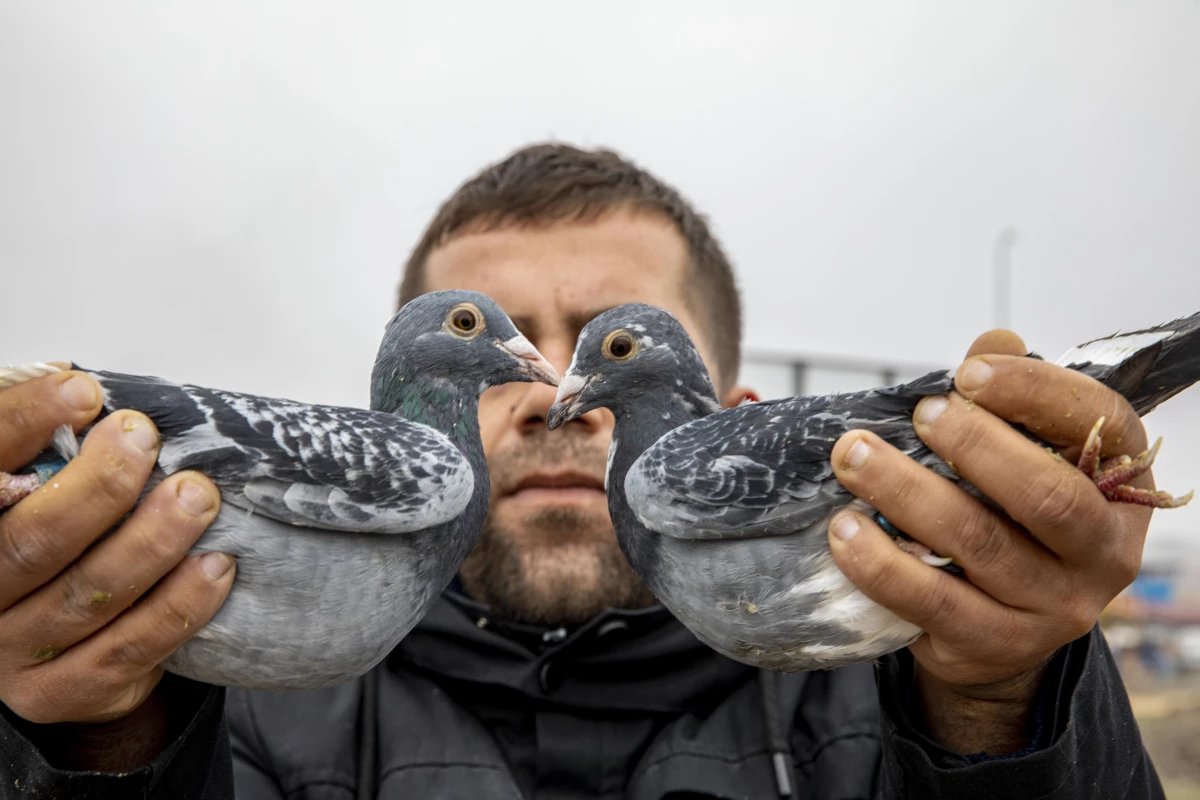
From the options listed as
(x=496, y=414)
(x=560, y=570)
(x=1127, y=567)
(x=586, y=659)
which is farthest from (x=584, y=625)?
(x=1127, y=567)

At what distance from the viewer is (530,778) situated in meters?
2.86

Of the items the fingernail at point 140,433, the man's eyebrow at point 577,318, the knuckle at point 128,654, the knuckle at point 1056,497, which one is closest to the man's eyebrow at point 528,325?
the man's eyebrow at point 577,318

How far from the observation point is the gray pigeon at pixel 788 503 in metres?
1.57

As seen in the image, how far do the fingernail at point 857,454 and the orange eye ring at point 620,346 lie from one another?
1.75 feet

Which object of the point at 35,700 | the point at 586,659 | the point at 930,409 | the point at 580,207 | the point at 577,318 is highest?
the point at 580,207

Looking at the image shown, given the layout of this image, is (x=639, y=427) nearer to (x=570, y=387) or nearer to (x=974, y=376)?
(x=570, y=387)

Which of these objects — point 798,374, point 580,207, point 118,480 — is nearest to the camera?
point 118,480

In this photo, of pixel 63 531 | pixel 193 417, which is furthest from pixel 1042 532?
pixel 63 531

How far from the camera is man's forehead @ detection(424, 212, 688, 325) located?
9.62ft

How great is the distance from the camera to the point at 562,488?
3109mm

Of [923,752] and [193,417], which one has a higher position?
[193,417]

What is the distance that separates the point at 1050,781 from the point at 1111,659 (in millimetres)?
474

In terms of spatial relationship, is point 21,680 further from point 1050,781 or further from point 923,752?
point 1050,781

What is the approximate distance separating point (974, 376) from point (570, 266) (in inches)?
68.7
